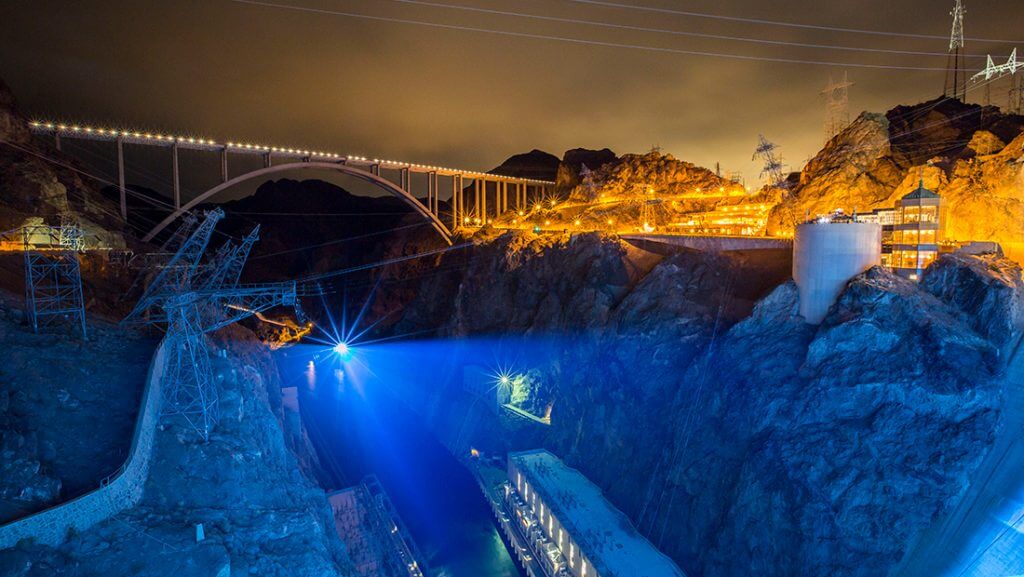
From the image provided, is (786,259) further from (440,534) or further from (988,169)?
(440,534)

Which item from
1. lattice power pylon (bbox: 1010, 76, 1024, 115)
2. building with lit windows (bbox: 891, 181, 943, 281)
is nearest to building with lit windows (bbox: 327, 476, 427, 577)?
building with lit windows (bbox: 891, 181, 943, 281)

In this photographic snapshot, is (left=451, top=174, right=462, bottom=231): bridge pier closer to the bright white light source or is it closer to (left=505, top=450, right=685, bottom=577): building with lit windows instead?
the bright white light source

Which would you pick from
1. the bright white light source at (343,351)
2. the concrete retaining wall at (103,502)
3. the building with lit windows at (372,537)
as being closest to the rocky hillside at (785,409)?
the building with lit windows at (372,537)

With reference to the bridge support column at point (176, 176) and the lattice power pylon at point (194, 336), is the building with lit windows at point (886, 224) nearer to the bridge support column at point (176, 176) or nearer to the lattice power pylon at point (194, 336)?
the lattice power pylon at point (194, 336)

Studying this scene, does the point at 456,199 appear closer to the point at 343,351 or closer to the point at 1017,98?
the point at 343,351

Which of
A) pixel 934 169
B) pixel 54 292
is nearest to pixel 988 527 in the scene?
pixel 934 169

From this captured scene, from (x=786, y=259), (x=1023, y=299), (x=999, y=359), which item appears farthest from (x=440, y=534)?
(x=1023, y=299)
